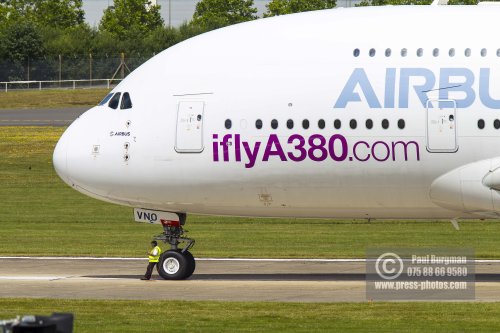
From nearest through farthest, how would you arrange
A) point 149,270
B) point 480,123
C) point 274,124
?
point 480,123
point 274,124
point 149,270

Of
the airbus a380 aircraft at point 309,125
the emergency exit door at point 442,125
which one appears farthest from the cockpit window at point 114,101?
the emergency exit door at point 442,125

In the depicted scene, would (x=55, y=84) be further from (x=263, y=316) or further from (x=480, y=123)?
(x=263, y=316)

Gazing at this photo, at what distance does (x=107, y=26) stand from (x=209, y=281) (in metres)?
101

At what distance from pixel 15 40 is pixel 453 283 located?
88439mm

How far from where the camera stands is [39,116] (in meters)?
88.4

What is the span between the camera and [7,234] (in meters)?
43.8

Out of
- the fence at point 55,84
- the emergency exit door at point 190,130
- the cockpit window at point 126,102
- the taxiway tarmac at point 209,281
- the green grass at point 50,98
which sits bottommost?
the taxiway tarmac at point 209,281

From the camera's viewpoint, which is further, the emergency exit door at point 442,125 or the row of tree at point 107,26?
the row of tree at point 107,26

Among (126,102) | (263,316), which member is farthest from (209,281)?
(263,316)

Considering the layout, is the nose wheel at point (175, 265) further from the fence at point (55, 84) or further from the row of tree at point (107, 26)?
the row of tree at point (107, 26)

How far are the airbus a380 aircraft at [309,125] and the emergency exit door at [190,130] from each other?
28 mm

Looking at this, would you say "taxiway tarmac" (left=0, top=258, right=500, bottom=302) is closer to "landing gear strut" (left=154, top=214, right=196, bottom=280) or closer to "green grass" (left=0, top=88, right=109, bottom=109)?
"landing gear strut" (left=154, top=214, right=196, bottom=280)

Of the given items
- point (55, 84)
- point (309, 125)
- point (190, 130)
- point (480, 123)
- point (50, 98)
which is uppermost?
point (55, 84)

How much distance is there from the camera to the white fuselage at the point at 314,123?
28938 mm
